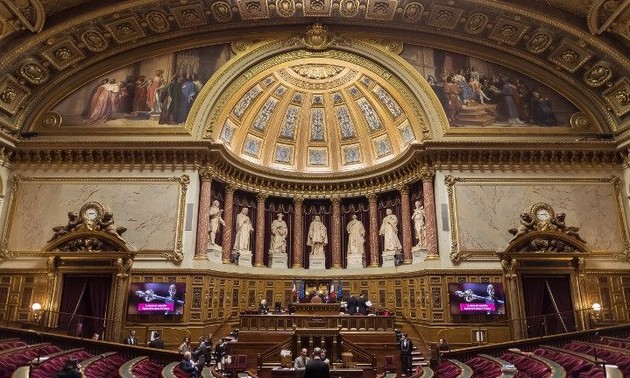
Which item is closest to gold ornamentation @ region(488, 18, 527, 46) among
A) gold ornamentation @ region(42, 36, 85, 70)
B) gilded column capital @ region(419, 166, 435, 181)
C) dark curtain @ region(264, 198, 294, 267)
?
gilded column capital @ region(419, 166, 435, 181)

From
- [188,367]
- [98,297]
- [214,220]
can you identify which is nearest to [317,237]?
[214,220]

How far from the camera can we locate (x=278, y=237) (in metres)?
24.2

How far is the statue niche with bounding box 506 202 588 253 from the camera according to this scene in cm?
1830

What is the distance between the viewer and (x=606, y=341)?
528 inches

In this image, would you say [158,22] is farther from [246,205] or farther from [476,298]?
[476,298]

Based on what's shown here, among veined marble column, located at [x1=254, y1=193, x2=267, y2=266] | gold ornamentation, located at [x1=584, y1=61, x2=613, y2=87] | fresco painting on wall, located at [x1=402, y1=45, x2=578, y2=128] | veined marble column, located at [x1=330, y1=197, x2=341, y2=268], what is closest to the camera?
gold ornamentation, located at [x1=584, y1=61, x2=613, y2=87]

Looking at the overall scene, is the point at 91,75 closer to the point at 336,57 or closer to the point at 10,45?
the point at 10,45

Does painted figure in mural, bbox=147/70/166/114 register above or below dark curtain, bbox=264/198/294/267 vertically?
above

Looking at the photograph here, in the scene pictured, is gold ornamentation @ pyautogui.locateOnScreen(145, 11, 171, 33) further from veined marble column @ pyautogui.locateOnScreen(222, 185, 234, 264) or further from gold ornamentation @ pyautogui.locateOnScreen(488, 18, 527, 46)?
gold ornamentation @ pyautogui.locateOnScreen(488, 18, 527, 46)

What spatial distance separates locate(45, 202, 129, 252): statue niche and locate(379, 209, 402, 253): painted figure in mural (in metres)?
12.6

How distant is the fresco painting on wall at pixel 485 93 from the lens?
20.5 m

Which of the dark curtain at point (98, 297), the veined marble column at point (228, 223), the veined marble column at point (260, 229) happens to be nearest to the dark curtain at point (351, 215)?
the veined marble column at point (260, 229)

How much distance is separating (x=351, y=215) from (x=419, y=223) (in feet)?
16.9

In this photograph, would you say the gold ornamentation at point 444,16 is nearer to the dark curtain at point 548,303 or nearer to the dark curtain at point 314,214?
the dark curtain at point 314,214
